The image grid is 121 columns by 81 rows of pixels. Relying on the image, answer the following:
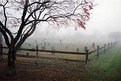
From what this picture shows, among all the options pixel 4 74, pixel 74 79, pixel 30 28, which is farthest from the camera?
pixel 30 28

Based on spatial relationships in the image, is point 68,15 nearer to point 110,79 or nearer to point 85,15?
point 85,15

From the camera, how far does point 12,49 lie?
736cm

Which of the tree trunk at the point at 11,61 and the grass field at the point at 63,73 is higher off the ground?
the tree trunk at the point at 11,61

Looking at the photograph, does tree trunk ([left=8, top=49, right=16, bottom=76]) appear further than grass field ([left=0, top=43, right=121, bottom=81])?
Yes

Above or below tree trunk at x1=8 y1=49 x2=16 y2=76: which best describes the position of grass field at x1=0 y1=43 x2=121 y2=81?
below

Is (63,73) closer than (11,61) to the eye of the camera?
No

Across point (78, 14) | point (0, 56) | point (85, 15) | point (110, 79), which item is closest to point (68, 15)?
point (78, 14)

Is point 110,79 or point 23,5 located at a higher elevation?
point 23,5

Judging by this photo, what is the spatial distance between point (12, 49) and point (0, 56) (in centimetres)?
652

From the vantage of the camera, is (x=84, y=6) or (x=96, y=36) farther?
(x=96, y=36)

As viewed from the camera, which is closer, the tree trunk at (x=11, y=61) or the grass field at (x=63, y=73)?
the grass field at (x=63, y=73)

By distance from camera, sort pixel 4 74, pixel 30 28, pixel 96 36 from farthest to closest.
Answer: pixel 96 36 → pixel 30 28 → pixel 4 74

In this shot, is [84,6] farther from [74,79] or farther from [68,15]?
[74,79]

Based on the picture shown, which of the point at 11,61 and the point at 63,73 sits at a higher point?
the point at 11,61
